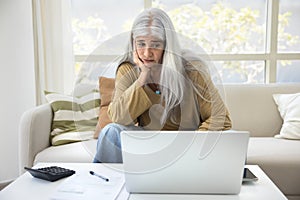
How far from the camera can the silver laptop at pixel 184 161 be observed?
1.09m

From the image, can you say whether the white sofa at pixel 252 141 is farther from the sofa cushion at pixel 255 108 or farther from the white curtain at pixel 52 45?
the white curtain at pixel 52 45

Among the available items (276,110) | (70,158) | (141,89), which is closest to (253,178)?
(141,89)

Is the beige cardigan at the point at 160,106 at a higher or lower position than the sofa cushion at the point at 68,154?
higher

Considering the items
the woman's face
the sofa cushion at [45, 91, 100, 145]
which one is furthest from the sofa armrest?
the woman's face

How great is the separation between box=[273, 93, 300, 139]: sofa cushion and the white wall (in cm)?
179

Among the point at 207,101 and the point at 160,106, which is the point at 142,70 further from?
the point at 207,101

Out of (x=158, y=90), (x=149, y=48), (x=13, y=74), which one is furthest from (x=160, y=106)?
(x=13, y=74)

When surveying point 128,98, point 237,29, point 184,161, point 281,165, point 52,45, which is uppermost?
point 237,29

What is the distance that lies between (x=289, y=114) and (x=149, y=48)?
4.10 feet

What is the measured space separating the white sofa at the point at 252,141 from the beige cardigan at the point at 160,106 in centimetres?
32

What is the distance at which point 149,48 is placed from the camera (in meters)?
1.54

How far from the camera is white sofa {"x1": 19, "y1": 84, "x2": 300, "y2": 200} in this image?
1973 mm

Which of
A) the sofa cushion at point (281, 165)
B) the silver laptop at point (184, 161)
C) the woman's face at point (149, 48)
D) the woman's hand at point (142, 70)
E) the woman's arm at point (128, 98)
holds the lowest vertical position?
the sofa cushion at point (281, 165)

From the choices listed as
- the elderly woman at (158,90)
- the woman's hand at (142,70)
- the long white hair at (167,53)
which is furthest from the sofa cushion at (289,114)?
the woman's hand at (142,70)
